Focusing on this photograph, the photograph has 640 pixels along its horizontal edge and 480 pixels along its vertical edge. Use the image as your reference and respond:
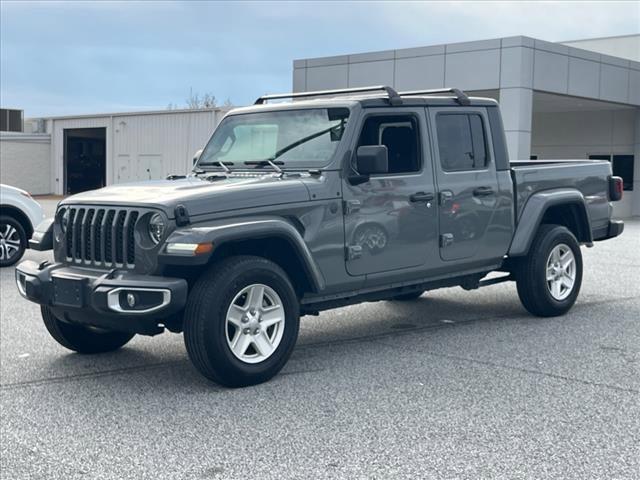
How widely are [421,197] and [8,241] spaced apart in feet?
26.6

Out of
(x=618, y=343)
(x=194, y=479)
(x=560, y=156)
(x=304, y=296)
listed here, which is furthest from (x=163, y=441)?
(x=560, y=156)

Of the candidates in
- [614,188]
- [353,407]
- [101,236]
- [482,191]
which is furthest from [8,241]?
[353,407]

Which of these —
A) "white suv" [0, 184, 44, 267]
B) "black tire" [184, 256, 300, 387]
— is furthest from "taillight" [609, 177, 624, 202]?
"white suv" [0, 184, 44, 267]

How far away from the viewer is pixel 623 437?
4941mm

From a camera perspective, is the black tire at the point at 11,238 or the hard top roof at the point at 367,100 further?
the black tire at the point at 11,238

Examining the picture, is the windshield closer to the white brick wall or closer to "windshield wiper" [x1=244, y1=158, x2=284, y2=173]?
"windshield wiper" [x1=244, y1=158, x2=284, y2=173]

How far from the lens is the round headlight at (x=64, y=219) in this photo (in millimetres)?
6502

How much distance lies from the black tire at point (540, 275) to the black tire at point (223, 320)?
3.09 metres

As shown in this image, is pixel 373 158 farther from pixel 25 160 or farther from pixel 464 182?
pixel 25 160

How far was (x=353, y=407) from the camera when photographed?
5562 millimetres

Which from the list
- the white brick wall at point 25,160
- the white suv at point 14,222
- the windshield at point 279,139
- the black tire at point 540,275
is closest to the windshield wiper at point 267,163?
the windshield at point 279,139

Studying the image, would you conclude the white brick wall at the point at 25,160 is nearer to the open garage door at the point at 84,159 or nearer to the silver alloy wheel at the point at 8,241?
the open garage door at the point at 84,159

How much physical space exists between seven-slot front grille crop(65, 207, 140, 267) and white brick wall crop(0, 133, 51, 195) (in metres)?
40.6

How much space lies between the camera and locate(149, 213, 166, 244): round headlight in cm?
589
